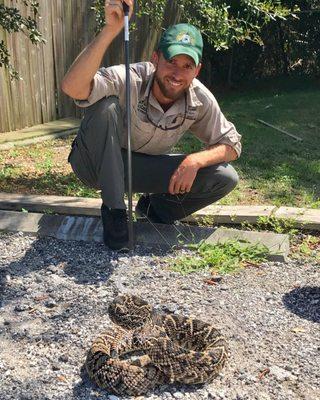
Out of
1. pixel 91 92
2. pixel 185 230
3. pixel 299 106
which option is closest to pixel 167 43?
pixel 91 92

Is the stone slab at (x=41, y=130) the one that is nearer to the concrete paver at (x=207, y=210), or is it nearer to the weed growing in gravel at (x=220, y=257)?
the concrete paver at (x=207, y=210)

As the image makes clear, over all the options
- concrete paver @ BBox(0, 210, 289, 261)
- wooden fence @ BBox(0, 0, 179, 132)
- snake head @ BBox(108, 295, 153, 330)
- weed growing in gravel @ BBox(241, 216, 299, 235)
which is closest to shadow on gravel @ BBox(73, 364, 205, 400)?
snake head @ BBox(108, 295, 153, 330)

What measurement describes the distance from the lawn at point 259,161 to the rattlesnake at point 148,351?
227 cm

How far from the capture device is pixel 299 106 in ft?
34.6

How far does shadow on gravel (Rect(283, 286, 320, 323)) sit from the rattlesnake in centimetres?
68

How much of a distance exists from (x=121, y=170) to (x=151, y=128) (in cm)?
39

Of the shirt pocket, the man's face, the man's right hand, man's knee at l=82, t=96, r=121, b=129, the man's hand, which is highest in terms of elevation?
the man's right hand

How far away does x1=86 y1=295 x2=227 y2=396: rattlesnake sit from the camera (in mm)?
2721

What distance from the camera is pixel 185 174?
4062 mm

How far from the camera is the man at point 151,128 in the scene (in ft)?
12.6

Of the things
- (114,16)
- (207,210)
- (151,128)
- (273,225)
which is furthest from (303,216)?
(114,16)

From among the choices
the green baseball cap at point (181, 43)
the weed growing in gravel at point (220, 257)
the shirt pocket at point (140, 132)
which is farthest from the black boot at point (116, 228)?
the green baseball cap at point (181, 43)

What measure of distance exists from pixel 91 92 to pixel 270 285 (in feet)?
5.70

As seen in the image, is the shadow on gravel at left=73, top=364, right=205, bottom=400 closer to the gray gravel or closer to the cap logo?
the gray gravel
